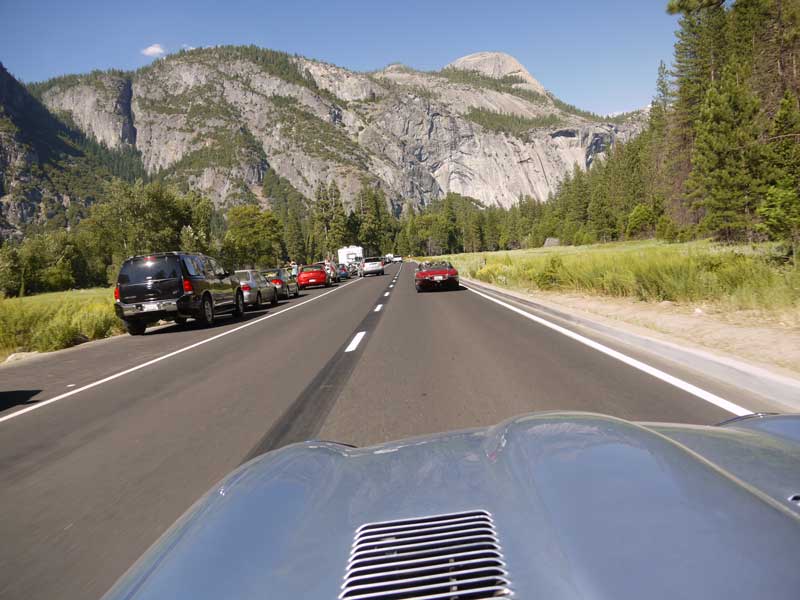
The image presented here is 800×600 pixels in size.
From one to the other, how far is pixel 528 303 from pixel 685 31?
58.3 metres

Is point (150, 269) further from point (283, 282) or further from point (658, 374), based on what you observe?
point (658, 374)

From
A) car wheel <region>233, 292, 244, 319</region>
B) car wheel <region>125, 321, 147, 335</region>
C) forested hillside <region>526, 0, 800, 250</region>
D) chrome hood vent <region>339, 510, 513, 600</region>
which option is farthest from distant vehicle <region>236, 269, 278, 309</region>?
chrome hood vent <region>339, 510, 513, 600</region>

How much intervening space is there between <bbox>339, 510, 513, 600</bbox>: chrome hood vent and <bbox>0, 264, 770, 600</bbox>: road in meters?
2.03

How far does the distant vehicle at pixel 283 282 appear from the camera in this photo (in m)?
27.3

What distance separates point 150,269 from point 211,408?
10.5 m

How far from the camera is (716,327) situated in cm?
914

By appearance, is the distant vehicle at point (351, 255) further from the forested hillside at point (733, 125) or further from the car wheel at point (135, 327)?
the car wheel at point (135, 327)

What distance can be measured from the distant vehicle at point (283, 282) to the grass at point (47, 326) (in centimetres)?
1015

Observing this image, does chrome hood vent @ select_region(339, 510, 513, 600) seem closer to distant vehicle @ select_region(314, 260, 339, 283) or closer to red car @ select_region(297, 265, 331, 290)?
red car @ select_region(297, 265, 331, 290)

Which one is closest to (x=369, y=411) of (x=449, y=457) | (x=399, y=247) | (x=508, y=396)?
(x=508, y=396)

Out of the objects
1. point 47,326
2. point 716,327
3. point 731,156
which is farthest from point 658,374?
point 731,156

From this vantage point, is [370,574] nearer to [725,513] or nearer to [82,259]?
[725,513]

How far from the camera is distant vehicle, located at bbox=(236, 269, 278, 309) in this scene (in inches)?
881

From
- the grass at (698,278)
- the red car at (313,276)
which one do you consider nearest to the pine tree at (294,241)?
the red car at (313,276)
